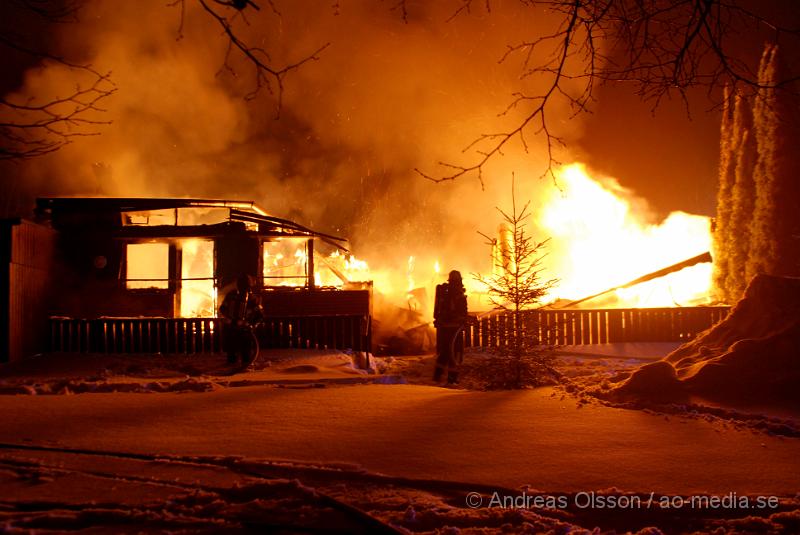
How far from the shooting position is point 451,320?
411 inches

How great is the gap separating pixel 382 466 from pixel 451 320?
6.44 meters

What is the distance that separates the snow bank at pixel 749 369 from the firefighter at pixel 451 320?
3773 millimetres

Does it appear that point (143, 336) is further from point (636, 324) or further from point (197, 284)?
point (636, 324)

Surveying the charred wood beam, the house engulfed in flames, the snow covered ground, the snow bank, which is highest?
the charred wood beam

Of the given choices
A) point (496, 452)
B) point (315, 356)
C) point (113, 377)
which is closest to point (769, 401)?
point (496, 452)

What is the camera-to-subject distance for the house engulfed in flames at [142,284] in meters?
12.8

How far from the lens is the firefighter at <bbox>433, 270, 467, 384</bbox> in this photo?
10.4 meters

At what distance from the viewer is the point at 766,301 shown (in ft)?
26.2

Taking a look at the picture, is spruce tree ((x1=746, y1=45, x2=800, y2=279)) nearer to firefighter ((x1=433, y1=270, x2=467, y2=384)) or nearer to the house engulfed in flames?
the house engulfed in flames

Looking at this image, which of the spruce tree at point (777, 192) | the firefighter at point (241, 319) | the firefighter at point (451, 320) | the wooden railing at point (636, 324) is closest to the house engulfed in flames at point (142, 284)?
the firefighter at point (241, 319)

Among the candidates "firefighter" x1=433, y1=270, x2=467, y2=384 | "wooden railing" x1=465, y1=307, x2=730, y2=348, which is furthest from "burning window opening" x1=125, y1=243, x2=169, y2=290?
"wooden railing" x1=465, y1=307, x2=730, y2=348

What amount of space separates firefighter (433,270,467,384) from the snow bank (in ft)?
12.4

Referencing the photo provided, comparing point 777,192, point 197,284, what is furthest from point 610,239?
point 197,284

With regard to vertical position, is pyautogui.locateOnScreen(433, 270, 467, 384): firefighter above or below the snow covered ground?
above
